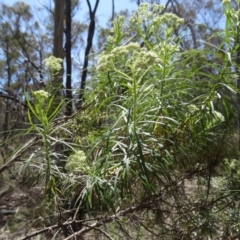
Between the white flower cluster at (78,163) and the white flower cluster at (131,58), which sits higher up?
the white flower cluster at (131,58)

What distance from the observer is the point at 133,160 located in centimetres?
132

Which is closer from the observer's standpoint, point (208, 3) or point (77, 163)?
point (77, 163)

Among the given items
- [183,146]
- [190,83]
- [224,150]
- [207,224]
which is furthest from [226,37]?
[207,224]

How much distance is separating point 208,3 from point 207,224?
12.7 metres

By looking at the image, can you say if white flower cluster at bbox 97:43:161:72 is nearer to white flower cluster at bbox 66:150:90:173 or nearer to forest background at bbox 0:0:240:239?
forest background at bbox 0:0:240:239

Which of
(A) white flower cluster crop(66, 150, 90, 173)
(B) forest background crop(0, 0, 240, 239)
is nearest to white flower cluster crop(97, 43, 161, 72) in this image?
(B) forest background crop(0, 0, 240, 239)

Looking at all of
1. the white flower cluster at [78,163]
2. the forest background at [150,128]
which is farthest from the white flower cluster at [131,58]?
the white flower cluster at [78,163]

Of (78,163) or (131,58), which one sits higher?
(131,58)

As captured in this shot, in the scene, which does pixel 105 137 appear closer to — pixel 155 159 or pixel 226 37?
pixel 155 159

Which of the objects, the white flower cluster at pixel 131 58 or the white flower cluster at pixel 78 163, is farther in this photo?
the white flower cluster at pixel 78 163

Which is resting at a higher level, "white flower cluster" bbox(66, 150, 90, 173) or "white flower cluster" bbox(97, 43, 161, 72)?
"white flower cluster" bbox(97, 43, 161, 72)

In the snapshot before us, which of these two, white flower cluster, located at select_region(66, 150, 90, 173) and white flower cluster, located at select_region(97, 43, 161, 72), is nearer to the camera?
white flower cluster, located at select_region(97, 43, 161, 72)

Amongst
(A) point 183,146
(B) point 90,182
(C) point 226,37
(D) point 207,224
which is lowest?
(D) point 207,224

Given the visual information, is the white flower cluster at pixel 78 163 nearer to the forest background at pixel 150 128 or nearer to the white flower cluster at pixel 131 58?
the forest background at pixel 150 128
